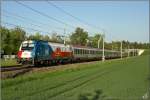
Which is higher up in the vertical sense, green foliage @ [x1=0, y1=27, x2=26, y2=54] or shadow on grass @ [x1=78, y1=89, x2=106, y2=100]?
green foliage @ [x1=0, y1=27, x2=26, y2=54]

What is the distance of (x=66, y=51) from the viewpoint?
4669 centimetres

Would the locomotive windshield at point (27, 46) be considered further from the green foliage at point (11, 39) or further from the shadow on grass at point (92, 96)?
the green foliage at point (11, 39)

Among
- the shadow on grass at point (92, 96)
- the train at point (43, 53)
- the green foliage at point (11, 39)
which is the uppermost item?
the green foliage at point (11, 39)

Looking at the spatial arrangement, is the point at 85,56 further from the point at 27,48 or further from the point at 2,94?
the point at 2,94

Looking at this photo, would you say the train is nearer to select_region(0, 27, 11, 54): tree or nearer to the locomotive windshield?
the locomotive windshield

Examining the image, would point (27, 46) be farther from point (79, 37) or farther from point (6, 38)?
point (79, 37)

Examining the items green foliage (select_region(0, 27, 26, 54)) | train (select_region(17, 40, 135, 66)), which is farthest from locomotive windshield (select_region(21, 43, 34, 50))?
green foliage (select_region(0, 27, 26, 54))

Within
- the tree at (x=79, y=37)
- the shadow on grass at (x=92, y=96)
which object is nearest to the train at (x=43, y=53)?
the shadow on grass at (x=92, y=96)

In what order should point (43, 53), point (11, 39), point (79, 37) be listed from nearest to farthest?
point (43, 53) < point (11, 39) < point (79, 37)

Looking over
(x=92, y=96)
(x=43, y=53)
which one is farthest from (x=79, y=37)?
(x=92, y=96)

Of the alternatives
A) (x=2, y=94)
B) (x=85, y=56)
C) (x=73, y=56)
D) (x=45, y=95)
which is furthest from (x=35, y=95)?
(x=85, y=56)

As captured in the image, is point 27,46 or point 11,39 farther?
point 11,39

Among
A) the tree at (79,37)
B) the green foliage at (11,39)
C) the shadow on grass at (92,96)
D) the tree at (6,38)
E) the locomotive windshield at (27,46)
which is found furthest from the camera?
the tree at (79,37)

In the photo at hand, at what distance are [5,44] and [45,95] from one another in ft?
217
